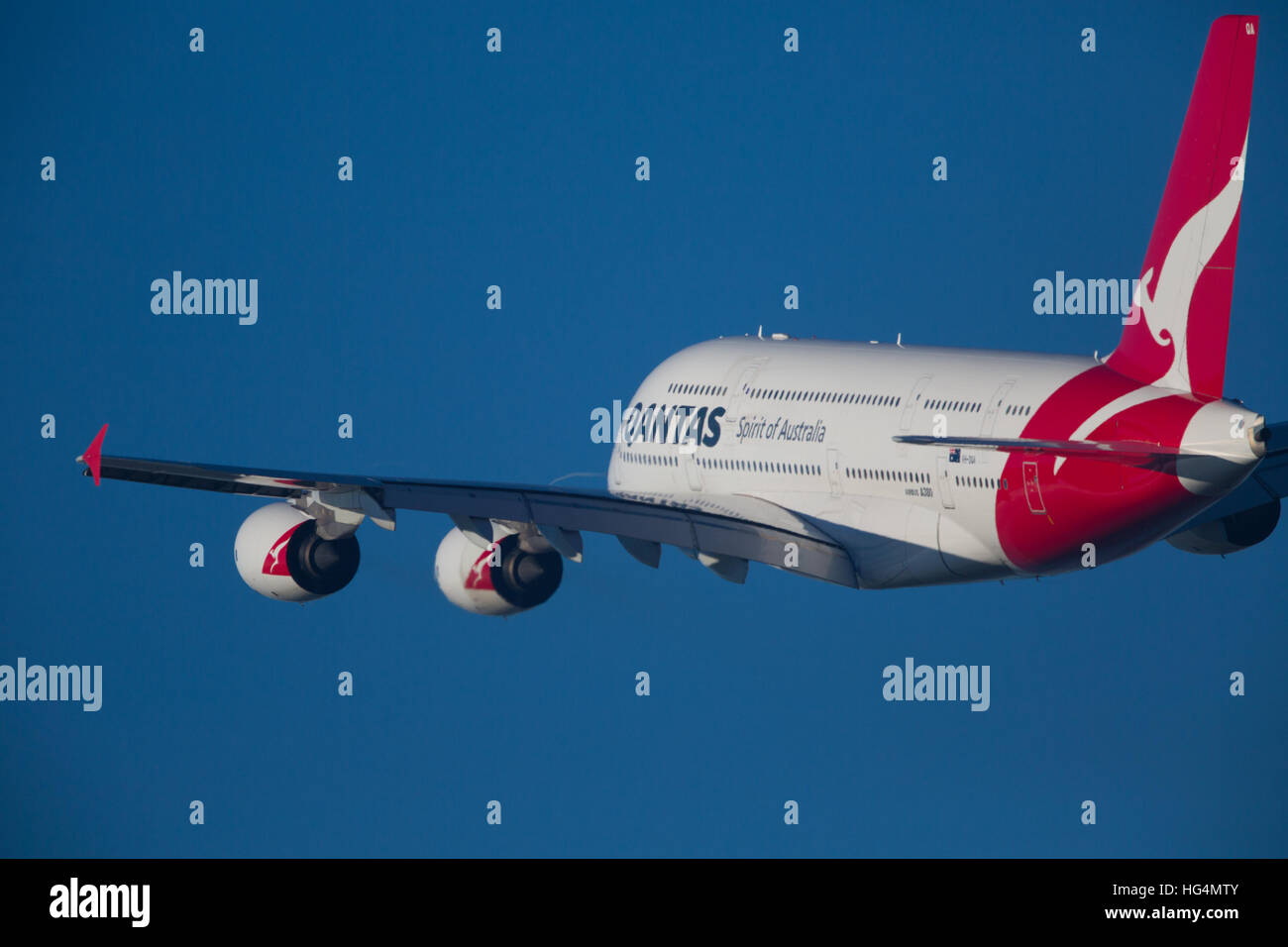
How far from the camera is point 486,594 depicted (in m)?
54.5

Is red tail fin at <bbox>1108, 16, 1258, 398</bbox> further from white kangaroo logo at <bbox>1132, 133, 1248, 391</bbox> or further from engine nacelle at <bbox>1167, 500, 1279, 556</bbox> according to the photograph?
engine nacelle at <bbox>1167, 500, 1279, 556</bbox>

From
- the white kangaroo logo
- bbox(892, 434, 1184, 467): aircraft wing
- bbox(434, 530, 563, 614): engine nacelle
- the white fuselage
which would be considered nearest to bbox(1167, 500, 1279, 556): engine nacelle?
the white fuselage

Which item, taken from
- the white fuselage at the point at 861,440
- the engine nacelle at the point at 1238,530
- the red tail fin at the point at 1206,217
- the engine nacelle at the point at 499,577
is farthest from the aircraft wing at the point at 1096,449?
the engine nacelle at the point at 499,577

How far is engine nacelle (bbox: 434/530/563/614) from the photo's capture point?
178 ft

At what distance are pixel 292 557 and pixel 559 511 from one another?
6495 millimetres

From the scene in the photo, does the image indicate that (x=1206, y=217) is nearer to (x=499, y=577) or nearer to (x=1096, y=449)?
(x=1096, y=449)

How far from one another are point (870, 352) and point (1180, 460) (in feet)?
32.5

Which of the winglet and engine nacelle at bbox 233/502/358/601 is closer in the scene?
the winglet

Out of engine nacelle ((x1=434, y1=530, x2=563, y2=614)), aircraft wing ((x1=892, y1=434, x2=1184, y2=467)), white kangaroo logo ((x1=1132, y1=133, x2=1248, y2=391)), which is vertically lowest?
engine nacelle ((x1=434, y1=530, x2=563, y2=614))

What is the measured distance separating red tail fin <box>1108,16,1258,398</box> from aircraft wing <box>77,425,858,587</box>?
27.3 ft

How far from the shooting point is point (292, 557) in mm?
52125

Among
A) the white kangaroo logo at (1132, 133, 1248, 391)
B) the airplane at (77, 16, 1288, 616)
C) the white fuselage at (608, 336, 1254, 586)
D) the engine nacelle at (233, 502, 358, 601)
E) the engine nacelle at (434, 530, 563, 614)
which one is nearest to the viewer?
the white kangaroo logo at (1132, 133, 1248, 391)

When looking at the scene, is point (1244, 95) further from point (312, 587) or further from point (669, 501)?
point (312, 587)

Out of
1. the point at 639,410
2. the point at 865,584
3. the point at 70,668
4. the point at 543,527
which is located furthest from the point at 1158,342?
the point at 70,668
